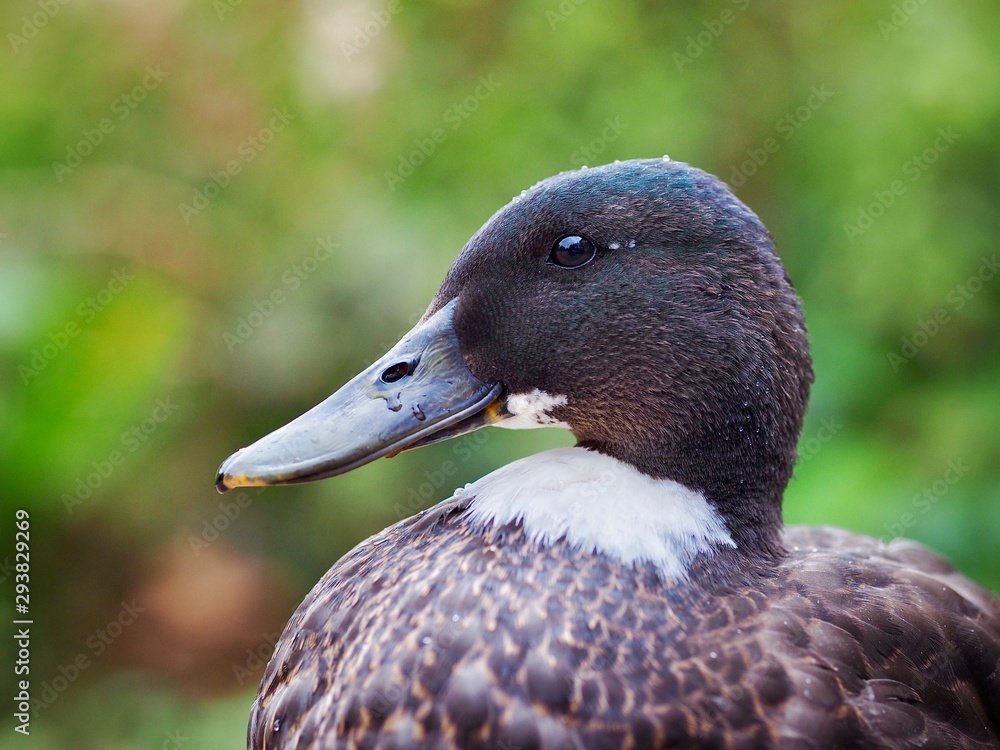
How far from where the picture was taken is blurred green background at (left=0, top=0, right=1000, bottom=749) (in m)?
2.75

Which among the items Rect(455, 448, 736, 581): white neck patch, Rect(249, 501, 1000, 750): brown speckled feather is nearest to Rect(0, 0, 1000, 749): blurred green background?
Rect(249, 501, 1000, 750): brown speckled feather

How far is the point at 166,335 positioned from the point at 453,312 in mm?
1620

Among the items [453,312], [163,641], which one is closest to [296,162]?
[163,641]

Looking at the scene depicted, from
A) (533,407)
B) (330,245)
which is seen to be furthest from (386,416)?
(330,245)

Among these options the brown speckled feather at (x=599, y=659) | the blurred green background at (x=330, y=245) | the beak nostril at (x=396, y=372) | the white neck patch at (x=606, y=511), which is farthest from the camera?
the blurred green background at (x=330, y=245)

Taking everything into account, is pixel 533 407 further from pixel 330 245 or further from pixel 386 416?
pixel 330 245

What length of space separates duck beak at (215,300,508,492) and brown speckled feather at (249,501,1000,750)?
5.3 inches

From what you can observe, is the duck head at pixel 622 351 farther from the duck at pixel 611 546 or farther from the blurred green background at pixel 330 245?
the blurred green background at pixel 330 245

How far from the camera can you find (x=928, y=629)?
1324 mm

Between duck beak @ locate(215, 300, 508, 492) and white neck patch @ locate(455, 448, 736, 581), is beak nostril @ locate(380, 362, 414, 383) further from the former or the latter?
white neck patch @ locate(455, 448, 736, 581)

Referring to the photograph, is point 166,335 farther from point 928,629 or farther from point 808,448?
point 928,629

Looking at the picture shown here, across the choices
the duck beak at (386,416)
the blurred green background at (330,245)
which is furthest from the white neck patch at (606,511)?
the blurred green background at (330,245)

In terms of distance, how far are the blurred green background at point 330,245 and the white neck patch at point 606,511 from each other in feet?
4.53

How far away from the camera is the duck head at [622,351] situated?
4.32ft
